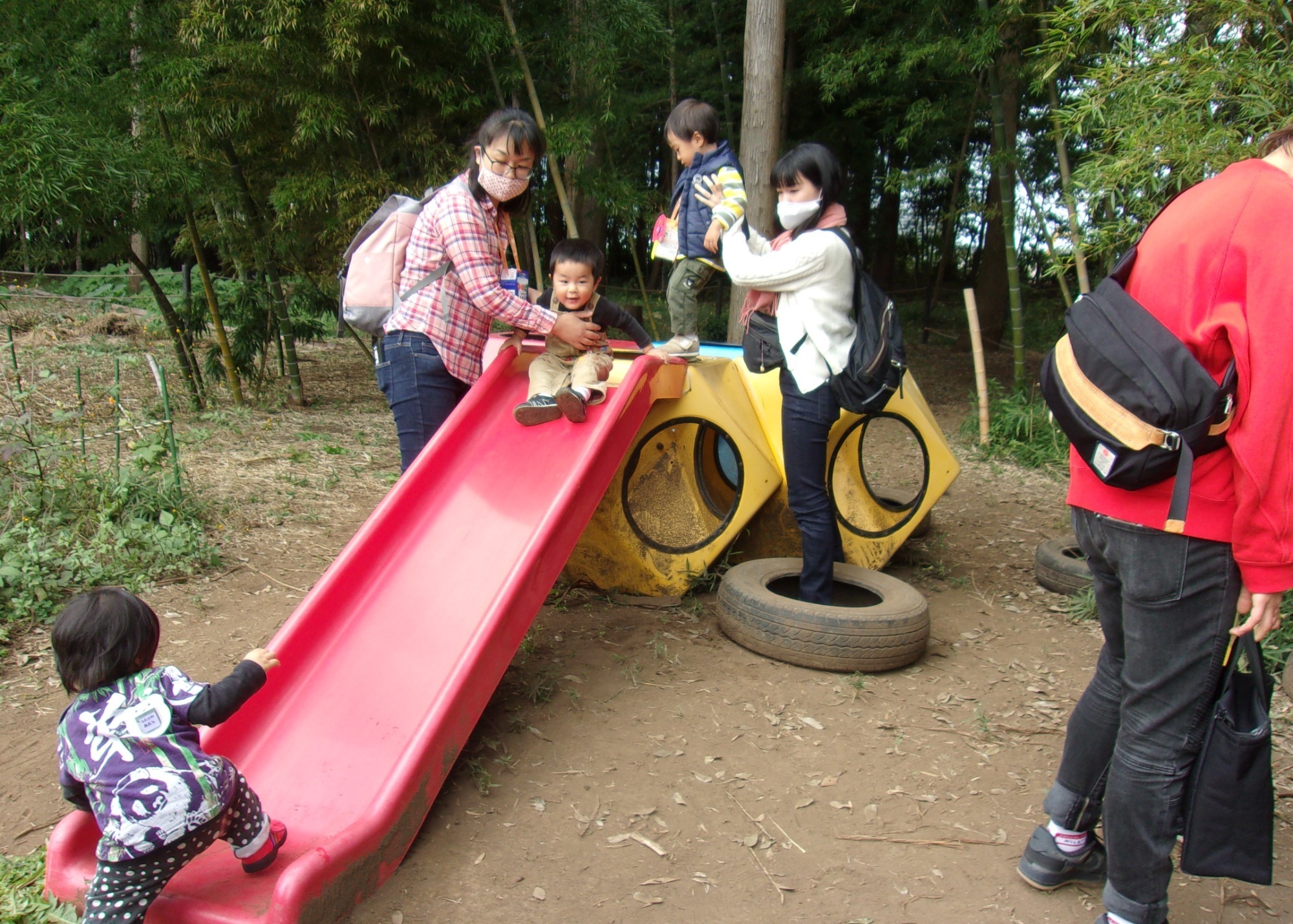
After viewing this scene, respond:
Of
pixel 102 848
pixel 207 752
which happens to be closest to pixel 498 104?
pixel 207 752

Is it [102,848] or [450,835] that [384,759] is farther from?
[102,848]

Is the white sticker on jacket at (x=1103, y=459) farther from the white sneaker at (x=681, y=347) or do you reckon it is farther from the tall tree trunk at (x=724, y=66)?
the tall tree trunk at (x=724, y=66)

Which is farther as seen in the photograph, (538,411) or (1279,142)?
(538,411)

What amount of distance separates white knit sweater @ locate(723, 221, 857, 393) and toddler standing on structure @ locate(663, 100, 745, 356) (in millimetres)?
426

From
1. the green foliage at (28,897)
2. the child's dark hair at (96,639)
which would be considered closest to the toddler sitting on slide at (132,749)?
the child's dark hair at (96,639)

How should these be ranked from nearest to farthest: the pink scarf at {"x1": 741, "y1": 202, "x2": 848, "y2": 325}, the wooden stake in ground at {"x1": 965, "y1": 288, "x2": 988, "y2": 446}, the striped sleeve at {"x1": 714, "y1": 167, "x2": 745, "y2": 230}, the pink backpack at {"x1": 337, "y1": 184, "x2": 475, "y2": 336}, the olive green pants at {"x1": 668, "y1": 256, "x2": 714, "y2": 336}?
the pink backpack at {"x1": 337, "y1": 184, "x2": 475, "y2": 336}
the pink scarf at {"x1": 741, "y1": 202, "x2": 848, "y2": 325}
the striped sleeve at {"x1": 714, "y1": 167, "x2": 745, "y2": 230}
the olive green pants at {"x1": 668, "y1": 256, "x2": 714, "y2": 336}
the wooden stake in ground at {"x1": 965, "y1": 288, "x2": 988, "y2": 446}

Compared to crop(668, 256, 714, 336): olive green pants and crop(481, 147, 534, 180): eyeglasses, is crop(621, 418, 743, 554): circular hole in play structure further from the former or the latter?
crop(668, 256, 714, 336): olive green pants

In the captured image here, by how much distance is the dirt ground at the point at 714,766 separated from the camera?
2.10 m

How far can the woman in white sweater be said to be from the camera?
2977 millimetres

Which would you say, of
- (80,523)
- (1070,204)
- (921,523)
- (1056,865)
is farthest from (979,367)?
Answer: (80,523)

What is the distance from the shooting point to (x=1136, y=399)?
1625mm

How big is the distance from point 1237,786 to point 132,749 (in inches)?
80.0

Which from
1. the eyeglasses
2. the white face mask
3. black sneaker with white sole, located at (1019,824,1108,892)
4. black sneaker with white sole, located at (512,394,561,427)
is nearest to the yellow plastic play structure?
black sneaker with white sole, located at (512,394,561,427)

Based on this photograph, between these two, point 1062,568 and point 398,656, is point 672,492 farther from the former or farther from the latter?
point 1062,568
